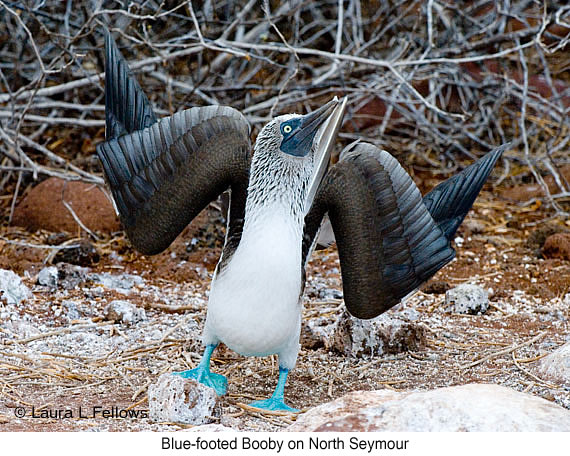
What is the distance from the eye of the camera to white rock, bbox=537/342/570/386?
373 cm

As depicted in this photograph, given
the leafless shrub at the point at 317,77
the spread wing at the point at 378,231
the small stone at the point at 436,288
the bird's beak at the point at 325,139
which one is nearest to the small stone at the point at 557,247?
the leafless shrub at the point at 317,77

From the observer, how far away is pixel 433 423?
9.16 feet

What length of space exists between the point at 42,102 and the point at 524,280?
3775 millimetres

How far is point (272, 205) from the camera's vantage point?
3428mm

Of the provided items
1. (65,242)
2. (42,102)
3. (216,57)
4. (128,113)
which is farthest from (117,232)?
(128,113)

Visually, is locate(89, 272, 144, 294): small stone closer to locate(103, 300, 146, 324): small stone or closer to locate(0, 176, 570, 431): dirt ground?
locate(0, 176, 570, 431): dirt ground

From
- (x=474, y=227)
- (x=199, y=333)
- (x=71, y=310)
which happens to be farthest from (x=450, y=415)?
(x=474, y=227)

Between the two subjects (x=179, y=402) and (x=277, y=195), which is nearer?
(x=179, y=402)

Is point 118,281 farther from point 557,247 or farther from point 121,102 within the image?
point 557,247

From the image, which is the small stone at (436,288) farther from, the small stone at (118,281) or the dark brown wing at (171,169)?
the dark brown wing at (171,169)

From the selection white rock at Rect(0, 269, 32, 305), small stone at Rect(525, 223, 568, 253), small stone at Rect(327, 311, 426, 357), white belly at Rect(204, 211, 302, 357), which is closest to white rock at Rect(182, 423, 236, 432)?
white belly at Rect(204, 211, 302, 357)

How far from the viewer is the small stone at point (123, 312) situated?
450 centimetres

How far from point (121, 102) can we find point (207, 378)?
1.29m

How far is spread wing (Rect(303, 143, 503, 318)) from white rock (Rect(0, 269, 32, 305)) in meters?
1.98
